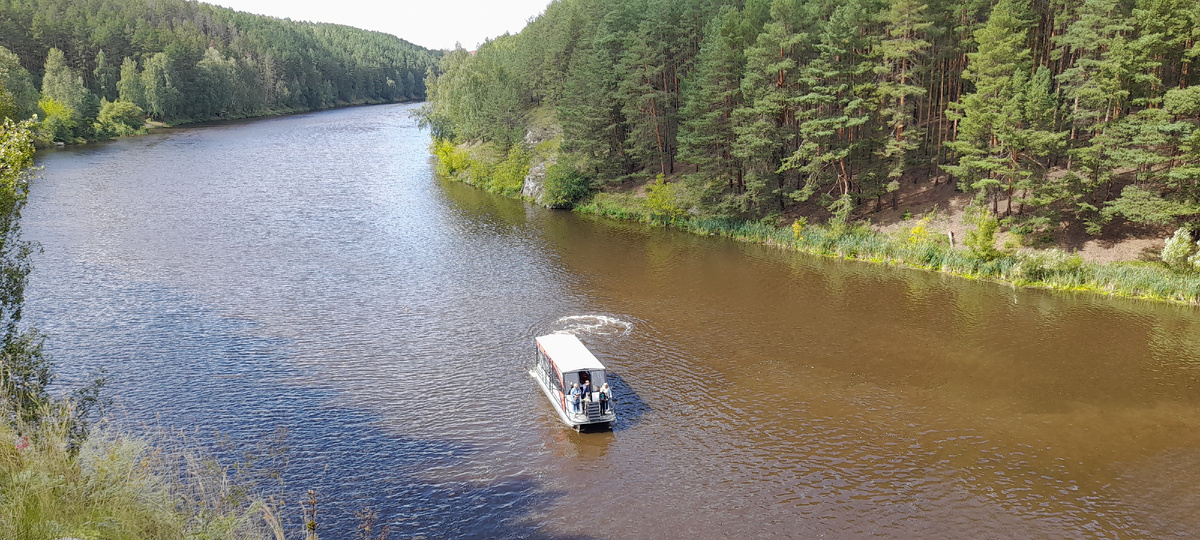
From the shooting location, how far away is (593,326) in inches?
1494

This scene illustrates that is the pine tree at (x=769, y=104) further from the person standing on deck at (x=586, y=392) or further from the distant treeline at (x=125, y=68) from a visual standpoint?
the distant treeline at (x=125, y=68)

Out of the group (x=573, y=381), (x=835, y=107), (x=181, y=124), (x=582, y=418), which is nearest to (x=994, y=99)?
(x=835, y=107)

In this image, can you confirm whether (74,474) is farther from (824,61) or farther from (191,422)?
(824,61)

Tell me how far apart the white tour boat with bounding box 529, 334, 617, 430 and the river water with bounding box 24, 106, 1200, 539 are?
107 centimetres

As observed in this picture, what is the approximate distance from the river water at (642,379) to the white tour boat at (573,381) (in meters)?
1.07

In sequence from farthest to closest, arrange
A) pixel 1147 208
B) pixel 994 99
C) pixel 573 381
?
1. pixel 994 99
2. pixel 1147 208
3. pixel 573 381

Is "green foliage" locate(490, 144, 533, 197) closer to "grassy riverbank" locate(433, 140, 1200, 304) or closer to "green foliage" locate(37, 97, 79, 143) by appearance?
"grassy riverbank" locate(433, 140, 1200, 304)

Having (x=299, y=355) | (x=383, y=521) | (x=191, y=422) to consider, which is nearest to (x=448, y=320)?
(x=299, y=355)

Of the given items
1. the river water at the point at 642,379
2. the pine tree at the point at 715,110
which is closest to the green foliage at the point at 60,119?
the river water at the point at 642,379

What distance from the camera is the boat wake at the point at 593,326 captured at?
121 ft

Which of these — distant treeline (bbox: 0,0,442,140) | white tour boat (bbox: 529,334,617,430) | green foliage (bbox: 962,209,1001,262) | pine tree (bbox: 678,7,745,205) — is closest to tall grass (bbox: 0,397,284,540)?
white tour boat (bbox: 529,334,617,430)

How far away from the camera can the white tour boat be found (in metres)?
27.5

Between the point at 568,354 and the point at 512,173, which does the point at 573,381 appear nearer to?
the point at 568,354

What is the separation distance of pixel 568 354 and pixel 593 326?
8474mm
